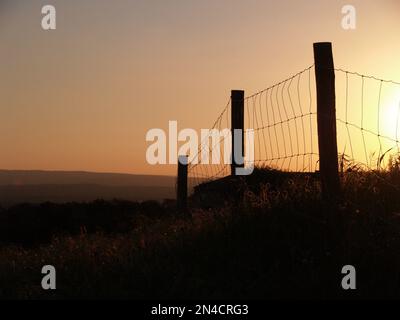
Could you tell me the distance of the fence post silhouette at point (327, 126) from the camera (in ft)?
20.1

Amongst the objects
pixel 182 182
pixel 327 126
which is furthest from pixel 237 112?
pixel 327 126

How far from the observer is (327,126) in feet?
20.2

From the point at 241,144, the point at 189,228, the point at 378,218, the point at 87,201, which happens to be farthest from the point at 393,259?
the point at 87,201

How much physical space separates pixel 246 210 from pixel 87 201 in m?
18.5

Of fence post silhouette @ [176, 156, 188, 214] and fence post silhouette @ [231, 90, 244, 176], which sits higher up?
fence post silhouette @ [231, 90, 244, 176]

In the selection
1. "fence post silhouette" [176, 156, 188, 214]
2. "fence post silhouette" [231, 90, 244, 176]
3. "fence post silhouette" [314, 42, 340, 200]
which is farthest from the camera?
"fence post silhouette" [176, 156, 188, 214]

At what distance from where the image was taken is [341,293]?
17.9ft

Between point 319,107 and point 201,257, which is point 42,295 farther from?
point 319,107

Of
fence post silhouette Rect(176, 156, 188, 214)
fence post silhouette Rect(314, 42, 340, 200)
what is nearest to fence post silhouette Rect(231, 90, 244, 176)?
fence post silhouette Rect(176, 156, 188, 214)

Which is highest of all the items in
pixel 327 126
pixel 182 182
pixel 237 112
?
pixel 237 112

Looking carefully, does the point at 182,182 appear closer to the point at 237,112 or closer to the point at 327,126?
the point at 237,112

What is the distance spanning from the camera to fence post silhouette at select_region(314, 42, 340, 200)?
6113 millimetres

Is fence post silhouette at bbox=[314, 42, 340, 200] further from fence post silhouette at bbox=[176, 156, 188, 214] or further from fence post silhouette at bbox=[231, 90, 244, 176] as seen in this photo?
fence post silhouette at bbox=[176, 156, 188, 214]

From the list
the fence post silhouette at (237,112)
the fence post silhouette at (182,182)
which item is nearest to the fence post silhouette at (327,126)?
the fence post silhouette at (237,112)
